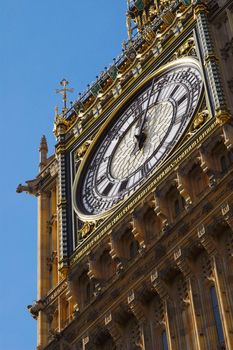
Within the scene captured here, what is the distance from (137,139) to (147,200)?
2722 mm

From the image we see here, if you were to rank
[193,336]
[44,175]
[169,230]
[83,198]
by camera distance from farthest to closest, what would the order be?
[44,175] → [83,198] → [169,230] → [193,336]

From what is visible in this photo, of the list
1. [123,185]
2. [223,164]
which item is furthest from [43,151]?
[223,164]

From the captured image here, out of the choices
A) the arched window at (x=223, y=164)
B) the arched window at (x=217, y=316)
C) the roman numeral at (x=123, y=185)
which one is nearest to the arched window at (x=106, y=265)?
the roman numeral at (x=123, y=185)

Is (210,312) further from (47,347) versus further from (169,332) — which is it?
(47,347)

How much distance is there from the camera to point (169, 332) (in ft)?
77.8

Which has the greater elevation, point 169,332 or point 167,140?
point 167,140

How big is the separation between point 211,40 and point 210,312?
7.97m

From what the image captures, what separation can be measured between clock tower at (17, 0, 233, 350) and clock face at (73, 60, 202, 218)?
38 millimetres

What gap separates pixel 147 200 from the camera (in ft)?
86.4

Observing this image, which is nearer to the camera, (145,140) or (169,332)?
(169,332)

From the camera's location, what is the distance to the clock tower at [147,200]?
2405 cm

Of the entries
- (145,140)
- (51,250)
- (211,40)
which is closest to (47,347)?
(51,250)

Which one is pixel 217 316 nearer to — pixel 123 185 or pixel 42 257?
pixel 123 185

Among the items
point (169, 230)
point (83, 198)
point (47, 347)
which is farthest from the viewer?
Result: point (83, 198)
